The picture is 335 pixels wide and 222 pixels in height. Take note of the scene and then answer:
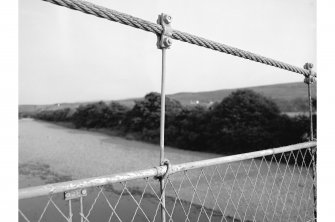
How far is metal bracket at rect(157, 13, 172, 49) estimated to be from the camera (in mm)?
1054

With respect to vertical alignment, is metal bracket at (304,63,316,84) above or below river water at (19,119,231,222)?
above

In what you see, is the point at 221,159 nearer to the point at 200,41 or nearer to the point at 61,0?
the point at 200,41

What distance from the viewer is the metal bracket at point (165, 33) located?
3.46 feet

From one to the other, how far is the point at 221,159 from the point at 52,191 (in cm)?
68

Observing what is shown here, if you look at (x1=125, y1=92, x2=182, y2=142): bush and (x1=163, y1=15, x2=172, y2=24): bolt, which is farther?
(x1=125, y1=92, x2=182, y2=142): bush

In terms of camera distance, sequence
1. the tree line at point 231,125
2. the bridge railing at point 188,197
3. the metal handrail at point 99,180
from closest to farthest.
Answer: the metal handrail at point 99,180
the bridge railing at point 188,197
the tree line at point 231,125

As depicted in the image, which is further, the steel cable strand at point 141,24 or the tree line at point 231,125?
the tree line at point 231,125

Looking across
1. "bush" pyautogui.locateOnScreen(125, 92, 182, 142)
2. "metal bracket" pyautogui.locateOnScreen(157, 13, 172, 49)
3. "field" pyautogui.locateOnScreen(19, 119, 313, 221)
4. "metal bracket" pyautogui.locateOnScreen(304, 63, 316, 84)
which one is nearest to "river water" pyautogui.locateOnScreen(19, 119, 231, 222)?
"field" pyautogui.locateOnScreen(19, 119, 313, 221)

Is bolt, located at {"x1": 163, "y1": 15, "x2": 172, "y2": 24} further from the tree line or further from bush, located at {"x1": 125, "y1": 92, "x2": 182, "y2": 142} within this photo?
bush, located at {"x1": 125, "y1": 92, "x2": 182, "y2": 142}

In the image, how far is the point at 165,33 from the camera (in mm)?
1063

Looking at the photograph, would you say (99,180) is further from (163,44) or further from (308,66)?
(308,66)

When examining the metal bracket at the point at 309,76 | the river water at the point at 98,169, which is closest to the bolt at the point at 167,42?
the metal bracket at the point at 309,76

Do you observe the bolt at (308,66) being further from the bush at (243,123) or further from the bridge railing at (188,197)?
the bush at (243,123)

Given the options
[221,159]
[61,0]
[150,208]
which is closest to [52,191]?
[61,0]
